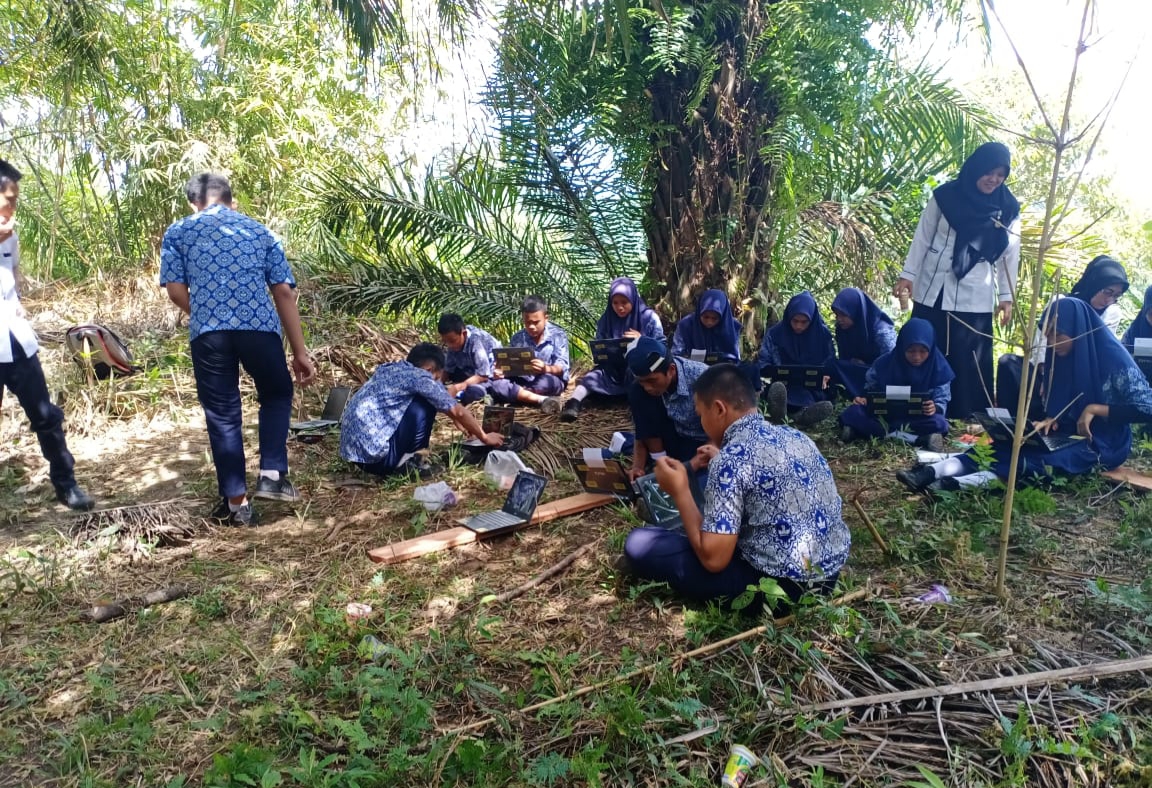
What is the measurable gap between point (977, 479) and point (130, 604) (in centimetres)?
422

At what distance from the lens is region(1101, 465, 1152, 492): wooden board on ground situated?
14.1 feet

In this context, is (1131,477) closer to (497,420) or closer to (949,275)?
(949,275)

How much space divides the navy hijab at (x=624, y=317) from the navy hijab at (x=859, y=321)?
1.57 meters

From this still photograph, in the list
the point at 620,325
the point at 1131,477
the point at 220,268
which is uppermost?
the point at 220,268

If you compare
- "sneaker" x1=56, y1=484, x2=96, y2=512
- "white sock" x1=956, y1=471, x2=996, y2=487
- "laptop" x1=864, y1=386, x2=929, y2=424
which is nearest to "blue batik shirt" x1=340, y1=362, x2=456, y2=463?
"sneaker" x1=56, y1=484, x2=96, y2=512

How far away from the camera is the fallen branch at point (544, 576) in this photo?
3.38 m

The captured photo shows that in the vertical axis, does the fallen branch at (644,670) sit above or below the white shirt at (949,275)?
below

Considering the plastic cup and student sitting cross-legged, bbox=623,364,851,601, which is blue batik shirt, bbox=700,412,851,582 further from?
the plastic cup

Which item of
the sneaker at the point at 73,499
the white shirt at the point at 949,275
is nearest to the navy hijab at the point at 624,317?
the white shirt at the point at 949,275

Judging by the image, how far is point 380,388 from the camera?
16.3ft

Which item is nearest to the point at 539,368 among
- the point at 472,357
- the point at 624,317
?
the point at 472,357

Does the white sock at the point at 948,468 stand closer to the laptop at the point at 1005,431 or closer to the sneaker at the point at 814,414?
the laptop at the point at 1005,431

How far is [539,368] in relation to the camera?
6527 mm

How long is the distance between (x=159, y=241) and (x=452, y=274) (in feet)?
10.8
